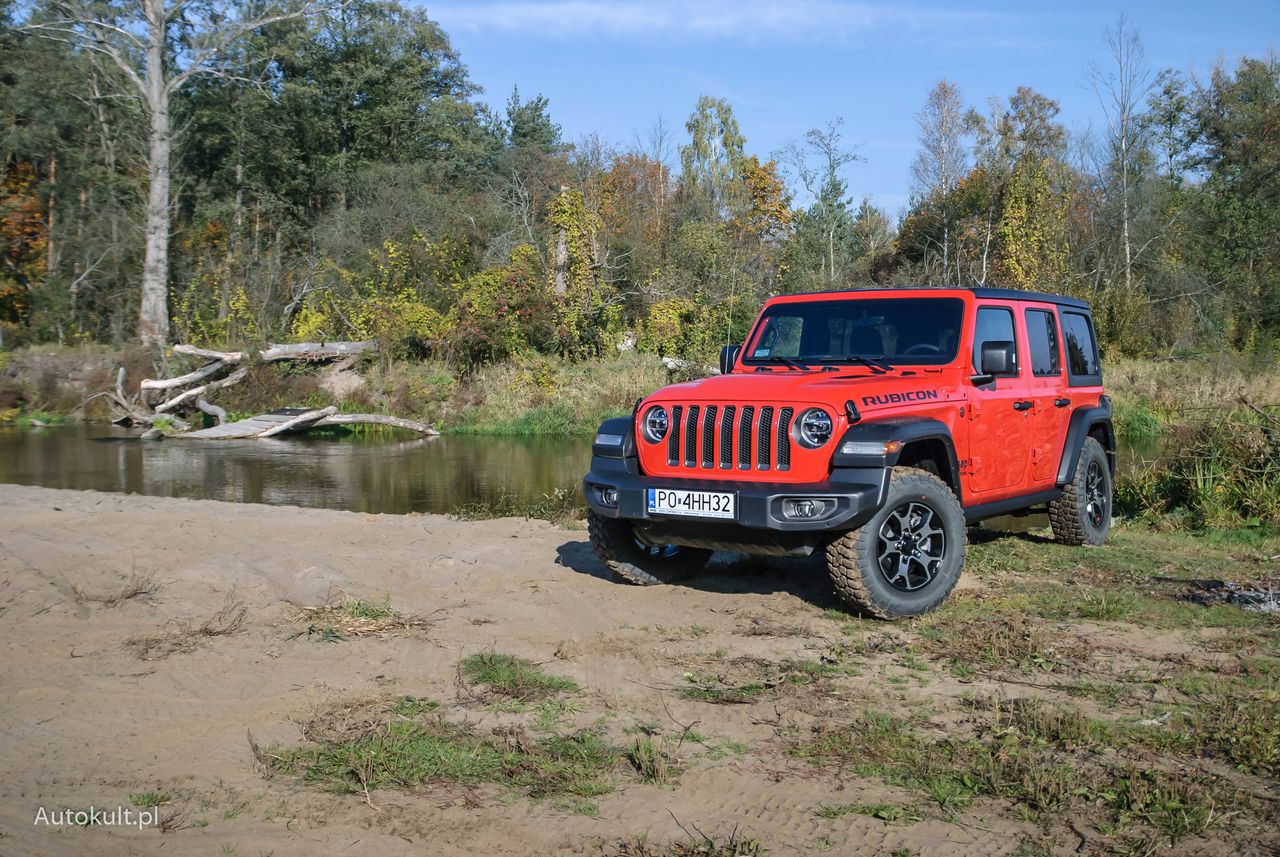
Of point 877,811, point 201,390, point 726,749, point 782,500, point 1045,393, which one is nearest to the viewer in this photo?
point 877,811

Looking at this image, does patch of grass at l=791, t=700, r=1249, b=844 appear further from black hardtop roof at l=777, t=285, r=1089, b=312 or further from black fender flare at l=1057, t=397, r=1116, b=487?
black fender flare at l=1057, t=397, r=1116, b=487

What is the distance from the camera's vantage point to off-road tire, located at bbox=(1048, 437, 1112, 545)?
9102 millimetres

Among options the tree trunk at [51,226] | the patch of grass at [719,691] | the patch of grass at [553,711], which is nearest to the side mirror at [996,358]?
the patch of grass at [719,691]

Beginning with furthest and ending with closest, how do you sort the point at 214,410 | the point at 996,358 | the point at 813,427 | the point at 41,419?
the point at 41,419
the point at 214,410
the point at 996,358
the point at 813,427

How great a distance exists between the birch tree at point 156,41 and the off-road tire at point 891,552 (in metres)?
26.4

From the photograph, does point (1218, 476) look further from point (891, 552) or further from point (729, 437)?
point (729, 437)

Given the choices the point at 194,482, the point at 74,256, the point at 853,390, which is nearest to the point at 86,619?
the point at 853,390

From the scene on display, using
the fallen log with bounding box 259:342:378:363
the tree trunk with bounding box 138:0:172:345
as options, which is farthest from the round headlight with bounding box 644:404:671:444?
the tree trunk with bounding box 138:0:172:345

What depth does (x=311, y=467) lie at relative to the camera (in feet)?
56.9

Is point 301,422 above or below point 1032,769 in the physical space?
above

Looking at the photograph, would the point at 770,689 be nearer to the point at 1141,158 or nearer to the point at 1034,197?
the point at 1034,197

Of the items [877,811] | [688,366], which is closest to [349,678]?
[877,811]

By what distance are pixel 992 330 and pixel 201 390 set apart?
20.5 m

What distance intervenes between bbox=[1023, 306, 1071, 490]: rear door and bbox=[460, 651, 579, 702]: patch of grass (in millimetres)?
4517
